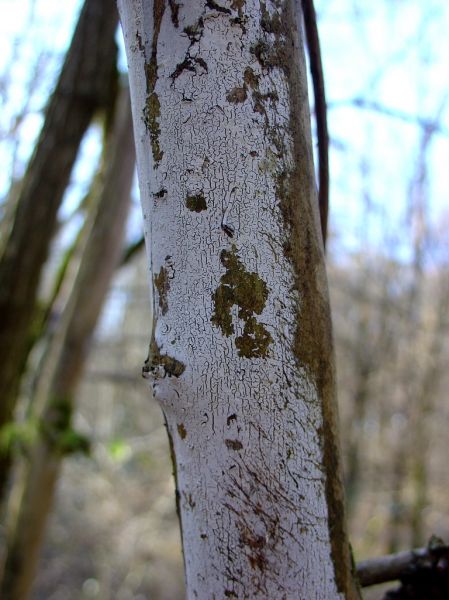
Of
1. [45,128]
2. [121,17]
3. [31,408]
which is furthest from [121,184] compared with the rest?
[121,17]

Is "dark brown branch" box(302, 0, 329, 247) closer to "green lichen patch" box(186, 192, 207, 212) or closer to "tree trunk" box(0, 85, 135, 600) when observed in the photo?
"green lichen patch" box(186, 192, 207, 212)

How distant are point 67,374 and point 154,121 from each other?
228 centimetres

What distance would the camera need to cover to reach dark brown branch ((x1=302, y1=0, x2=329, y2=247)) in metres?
0.78

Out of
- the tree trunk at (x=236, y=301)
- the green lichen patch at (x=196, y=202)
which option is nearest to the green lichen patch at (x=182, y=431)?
the tree trunk at (x=236, y=301)

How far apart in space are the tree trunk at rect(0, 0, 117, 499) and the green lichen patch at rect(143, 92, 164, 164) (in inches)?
77.4

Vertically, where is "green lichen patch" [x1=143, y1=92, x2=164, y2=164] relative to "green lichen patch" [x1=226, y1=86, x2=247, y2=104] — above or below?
below

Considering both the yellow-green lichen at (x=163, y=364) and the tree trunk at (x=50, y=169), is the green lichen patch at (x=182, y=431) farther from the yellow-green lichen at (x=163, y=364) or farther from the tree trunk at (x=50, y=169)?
the tree trunk at (x=50, y=169)

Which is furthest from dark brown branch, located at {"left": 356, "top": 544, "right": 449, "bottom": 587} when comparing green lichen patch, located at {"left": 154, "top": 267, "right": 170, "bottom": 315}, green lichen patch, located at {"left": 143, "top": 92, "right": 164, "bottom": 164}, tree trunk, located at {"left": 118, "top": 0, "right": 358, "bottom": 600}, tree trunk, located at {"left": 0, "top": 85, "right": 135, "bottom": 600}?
tree trunk, located at {"left": 0, "top": 85, "right": 135, "bottom": 600}

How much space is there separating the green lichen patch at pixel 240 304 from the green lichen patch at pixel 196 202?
0.18 feet

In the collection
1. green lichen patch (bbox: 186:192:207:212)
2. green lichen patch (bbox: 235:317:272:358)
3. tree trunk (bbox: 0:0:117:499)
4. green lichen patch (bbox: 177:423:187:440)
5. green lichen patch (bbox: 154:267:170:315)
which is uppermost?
tree trunk (bbox: 0:0:117:499)

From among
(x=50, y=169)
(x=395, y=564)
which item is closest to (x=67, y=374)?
(x=50, y=169)

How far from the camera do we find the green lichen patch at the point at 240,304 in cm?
62

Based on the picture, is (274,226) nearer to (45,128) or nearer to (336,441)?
(336,441)

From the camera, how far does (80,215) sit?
4.04 m
